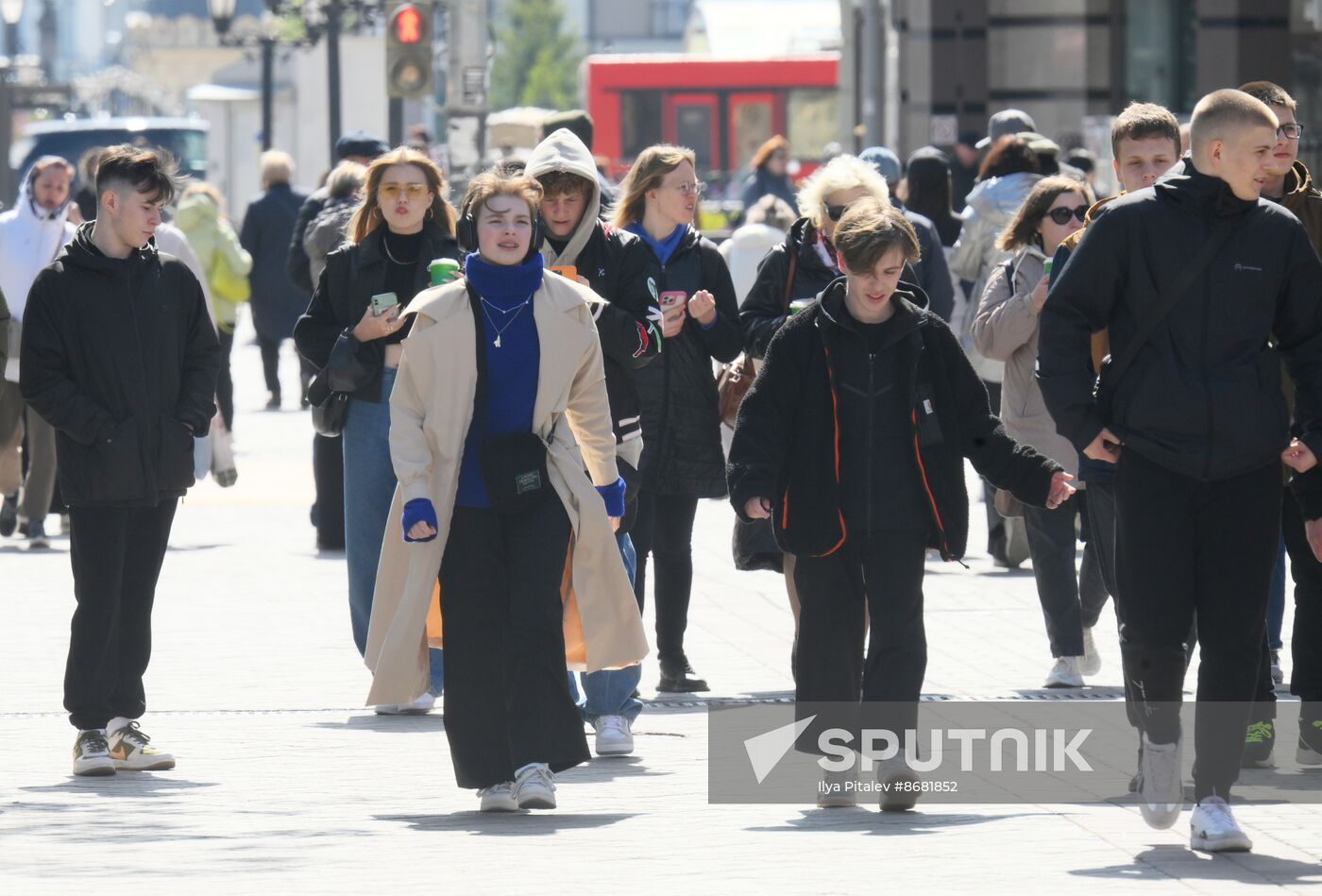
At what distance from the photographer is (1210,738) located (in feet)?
21.6

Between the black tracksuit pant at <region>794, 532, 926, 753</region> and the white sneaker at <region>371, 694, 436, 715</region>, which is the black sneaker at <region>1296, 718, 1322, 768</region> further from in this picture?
the white sneaker at <region>371, 694, 436, 715</region>

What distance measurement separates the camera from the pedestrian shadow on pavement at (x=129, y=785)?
764 centimetres

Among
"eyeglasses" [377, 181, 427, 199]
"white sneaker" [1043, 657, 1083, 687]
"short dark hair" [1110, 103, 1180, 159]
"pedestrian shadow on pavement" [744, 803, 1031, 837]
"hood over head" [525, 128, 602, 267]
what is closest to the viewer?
"pedestrian shadow on pavement" [744, 803, 1031, 837]

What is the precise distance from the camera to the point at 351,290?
30.4 ft

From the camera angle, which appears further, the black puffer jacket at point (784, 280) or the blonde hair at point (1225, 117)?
the black puffer jacket at point (784, 280)

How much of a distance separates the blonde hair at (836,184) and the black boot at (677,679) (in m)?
1.65

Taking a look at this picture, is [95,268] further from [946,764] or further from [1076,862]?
[1076,862]

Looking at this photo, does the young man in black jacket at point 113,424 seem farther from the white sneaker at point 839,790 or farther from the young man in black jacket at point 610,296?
the white sneaker at point 839,790

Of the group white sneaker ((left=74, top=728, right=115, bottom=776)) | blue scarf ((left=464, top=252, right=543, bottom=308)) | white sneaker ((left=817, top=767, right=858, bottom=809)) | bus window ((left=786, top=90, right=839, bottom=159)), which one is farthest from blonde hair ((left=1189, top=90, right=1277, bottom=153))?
bus window ((left=786, top=90, right=839, bottom=159))

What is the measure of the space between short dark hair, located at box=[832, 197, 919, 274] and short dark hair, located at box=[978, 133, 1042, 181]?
5.01 meters

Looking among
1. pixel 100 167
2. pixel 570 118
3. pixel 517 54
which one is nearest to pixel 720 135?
pixel 570 118

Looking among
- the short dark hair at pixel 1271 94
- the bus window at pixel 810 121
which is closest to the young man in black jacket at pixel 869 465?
the short dark hair at pixel 1271 94

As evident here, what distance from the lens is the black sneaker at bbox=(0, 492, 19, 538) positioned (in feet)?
47.7

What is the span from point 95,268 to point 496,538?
166 centimetres
